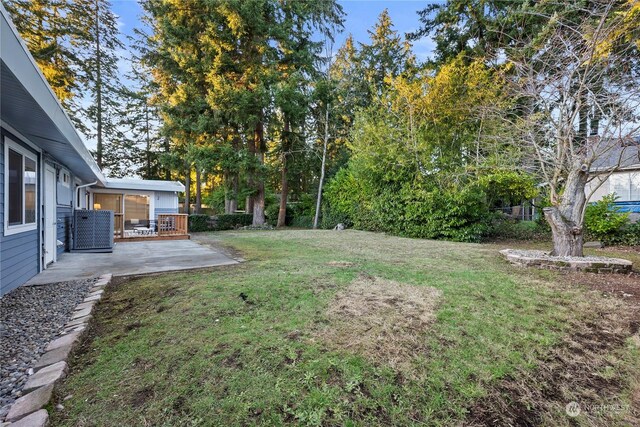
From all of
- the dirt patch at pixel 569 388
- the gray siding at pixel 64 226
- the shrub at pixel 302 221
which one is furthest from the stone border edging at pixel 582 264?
the shrub at pixel 302 221

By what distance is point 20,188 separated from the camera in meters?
4.06

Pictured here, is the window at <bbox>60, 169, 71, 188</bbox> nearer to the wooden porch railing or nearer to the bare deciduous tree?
the wooden porch railing

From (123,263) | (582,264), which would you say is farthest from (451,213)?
(123,263)

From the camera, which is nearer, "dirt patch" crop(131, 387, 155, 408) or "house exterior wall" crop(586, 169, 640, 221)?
"dirt patch" crop(131, 387, 155, 408)

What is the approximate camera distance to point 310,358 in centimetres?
207

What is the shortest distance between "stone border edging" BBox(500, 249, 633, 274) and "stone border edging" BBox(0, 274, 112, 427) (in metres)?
6.31

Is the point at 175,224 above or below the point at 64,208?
below

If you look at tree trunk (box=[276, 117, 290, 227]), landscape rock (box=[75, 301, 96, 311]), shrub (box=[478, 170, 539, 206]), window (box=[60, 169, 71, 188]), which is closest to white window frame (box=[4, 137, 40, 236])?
landscape rock (box=[75, 301, 96, 311])

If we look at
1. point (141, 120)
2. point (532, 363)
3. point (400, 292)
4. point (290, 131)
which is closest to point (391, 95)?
point (290, 131)

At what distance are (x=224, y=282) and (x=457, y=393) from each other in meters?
3.08

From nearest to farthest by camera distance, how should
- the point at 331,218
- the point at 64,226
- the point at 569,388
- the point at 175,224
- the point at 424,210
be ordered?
the point at 569,388 → the point at 64,226 → the point at 424,210 → the point at 175,224 → the point at 331,218

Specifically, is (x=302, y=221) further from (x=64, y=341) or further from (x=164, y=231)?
(x=64, y=341)

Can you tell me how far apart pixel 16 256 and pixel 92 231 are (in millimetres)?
3763

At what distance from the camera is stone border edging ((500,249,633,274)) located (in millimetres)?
4723
